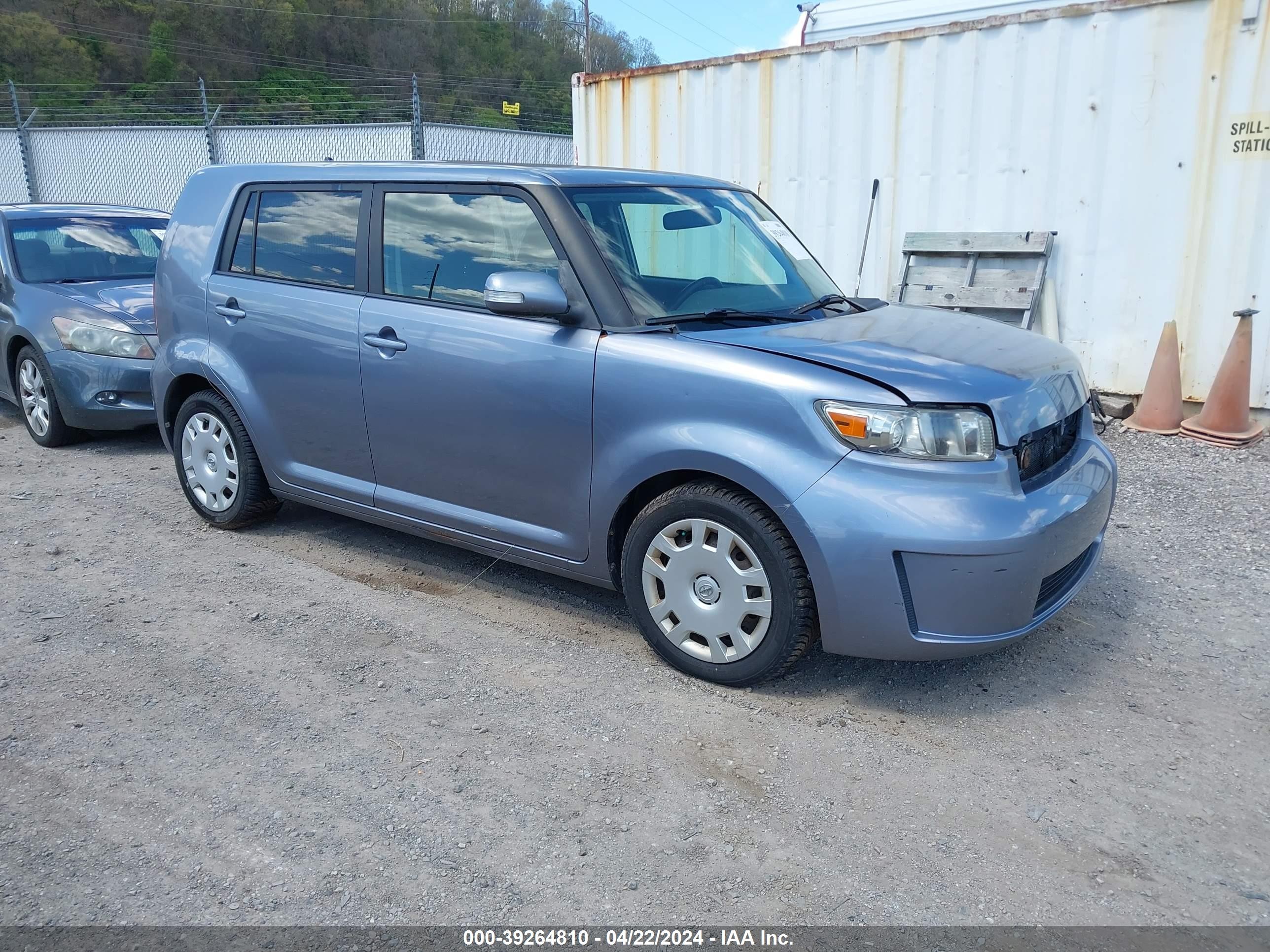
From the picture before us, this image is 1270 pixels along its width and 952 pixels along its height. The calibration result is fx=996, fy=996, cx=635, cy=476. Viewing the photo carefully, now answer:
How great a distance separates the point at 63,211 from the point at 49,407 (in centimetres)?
184

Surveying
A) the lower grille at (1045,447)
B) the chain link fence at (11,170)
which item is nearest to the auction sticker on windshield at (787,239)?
Result: the lower grille at (1045,447)

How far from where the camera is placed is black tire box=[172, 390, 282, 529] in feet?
16.3

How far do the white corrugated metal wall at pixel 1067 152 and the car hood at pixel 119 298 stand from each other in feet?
16.7

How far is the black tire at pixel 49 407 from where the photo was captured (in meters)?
6.92

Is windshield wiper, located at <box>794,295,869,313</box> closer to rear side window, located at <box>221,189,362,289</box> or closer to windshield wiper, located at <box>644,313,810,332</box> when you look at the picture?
windshield wiper, located at <box>644,313,810,332</box>

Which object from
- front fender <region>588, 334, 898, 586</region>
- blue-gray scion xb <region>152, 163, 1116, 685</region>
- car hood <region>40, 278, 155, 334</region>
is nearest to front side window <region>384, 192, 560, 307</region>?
blue-gray scion xb <region>152, 163, 1116, 685</region>

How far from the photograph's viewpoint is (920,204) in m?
8.16

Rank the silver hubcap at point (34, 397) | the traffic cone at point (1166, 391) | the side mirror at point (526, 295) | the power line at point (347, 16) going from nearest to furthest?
1. the side mirror at point (526, 295)
2. the traffic cone at point (1166, 391)
3. the silver hubcap at point (34, 397)
4. the power line at point (347, 16)

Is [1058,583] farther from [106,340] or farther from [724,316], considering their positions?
[106,340]

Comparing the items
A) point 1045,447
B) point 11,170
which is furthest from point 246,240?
point 11,170

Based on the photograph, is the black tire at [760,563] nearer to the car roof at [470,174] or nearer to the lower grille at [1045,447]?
the lower grille at [1045,447]

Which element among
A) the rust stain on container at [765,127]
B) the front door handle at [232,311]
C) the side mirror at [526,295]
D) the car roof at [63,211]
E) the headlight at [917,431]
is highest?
the rust stain on container at [765,127]

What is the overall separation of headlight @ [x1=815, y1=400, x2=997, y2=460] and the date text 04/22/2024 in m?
1.47

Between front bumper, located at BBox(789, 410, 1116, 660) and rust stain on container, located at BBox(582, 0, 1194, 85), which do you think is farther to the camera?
rust stain on container, located at BBox(582, 0, 1194, 85)
